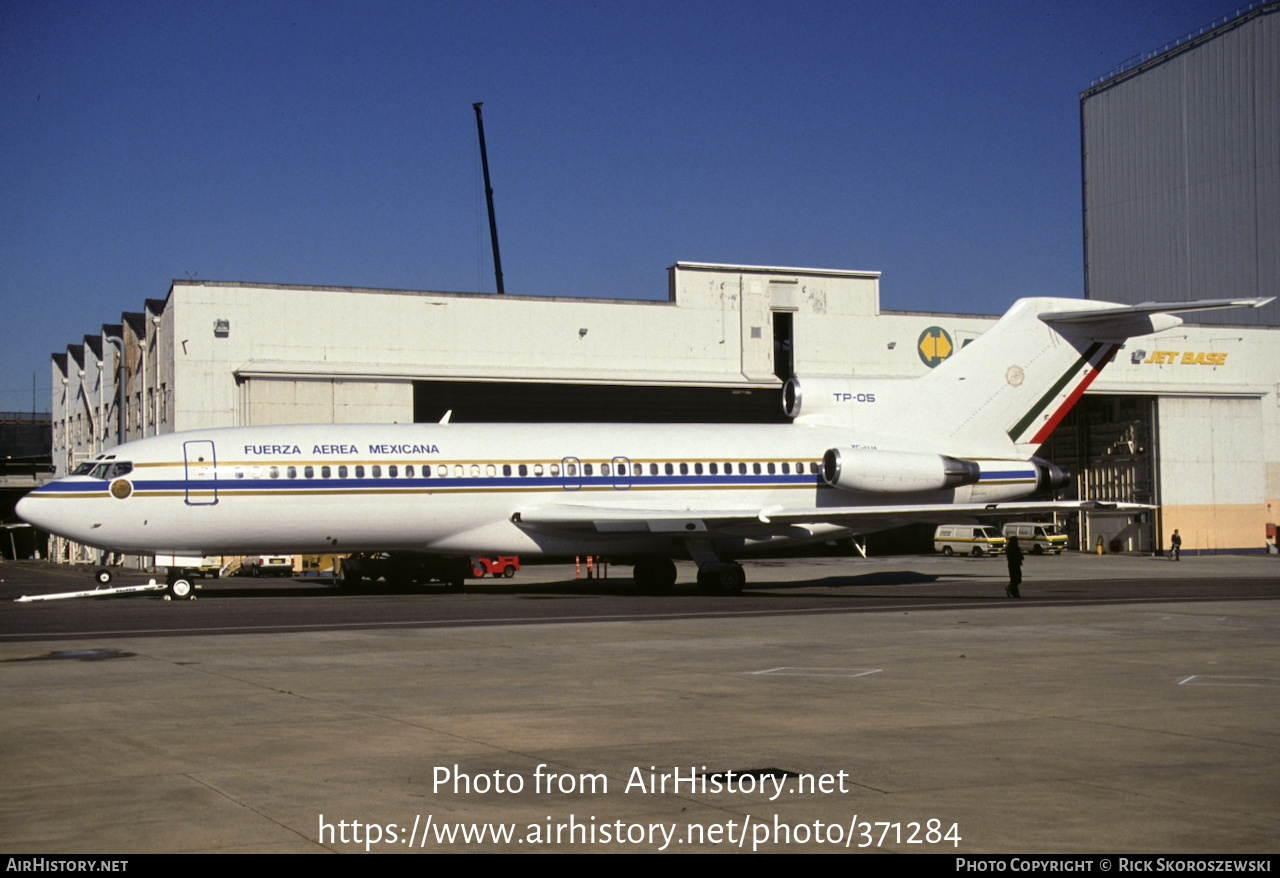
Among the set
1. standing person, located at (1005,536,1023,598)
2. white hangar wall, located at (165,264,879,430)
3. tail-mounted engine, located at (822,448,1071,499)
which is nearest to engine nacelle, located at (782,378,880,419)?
tail-mounted engine, located at (822,448,1071,499)

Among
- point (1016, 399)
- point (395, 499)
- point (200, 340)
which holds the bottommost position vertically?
point (395, 499)

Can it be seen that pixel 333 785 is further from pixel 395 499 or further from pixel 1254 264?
pixel 1254 264

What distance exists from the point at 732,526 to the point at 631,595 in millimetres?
3251

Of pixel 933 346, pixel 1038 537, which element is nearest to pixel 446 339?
pixel 933 346

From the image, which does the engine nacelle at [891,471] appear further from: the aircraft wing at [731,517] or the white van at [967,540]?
the white van at [967,540]

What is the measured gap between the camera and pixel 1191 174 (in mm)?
72812

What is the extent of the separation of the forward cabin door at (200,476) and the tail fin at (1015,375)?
19.1 m

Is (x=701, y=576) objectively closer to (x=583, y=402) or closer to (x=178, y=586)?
(x=178, y=586)

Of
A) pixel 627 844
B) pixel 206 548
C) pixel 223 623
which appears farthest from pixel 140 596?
pixel 627 844

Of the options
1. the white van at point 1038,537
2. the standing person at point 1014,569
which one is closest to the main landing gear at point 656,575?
the standing person at point 1014,569

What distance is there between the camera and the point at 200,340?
44.6 m

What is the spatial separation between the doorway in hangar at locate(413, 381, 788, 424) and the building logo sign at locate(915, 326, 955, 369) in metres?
6.67

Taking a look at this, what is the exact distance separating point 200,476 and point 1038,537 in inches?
1735

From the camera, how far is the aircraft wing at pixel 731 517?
3006 centimetres
